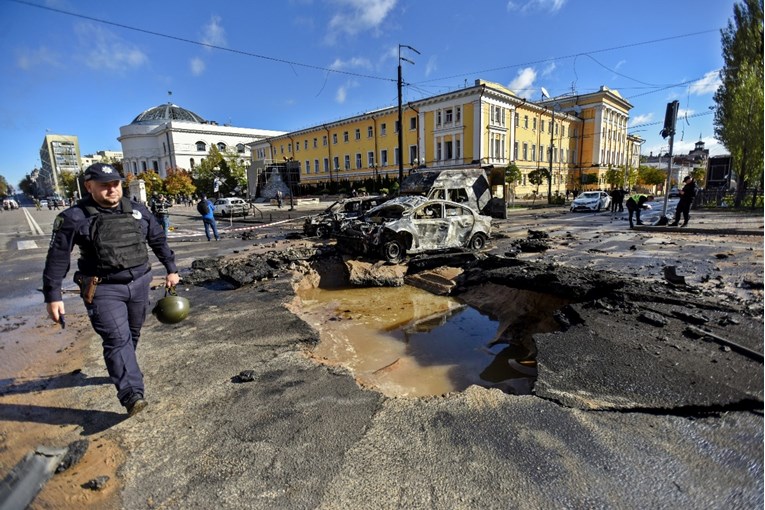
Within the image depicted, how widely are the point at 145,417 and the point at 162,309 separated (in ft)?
3.29

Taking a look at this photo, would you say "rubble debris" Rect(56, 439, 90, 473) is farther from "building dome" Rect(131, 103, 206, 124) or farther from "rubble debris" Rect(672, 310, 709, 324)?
"building dome" Rect(131, 103, 206, 124)

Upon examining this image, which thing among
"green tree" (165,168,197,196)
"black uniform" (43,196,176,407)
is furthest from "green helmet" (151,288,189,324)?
"green tree" (165,168,197,196)

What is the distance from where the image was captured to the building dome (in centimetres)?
9203

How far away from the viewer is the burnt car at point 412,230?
8.88 meters

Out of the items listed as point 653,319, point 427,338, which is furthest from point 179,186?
point 653,319

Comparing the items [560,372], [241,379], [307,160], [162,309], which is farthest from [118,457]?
[307,160]

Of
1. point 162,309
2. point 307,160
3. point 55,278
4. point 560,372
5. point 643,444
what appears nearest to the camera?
point 643,444

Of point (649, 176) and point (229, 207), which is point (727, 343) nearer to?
point (229, 207)

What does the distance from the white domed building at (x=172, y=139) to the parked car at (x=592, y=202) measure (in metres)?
72.1

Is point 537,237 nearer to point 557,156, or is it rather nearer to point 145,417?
point 145,417

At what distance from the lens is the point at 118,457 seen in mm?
2580

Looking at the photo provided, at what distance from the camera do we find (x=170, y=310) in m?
3.67

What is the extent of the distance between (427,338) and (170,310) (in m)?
3.36

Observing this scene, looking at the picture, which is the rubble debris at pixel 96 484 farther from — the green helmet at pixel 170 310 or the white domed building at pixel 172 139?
the white domed building at pixel 172 139
